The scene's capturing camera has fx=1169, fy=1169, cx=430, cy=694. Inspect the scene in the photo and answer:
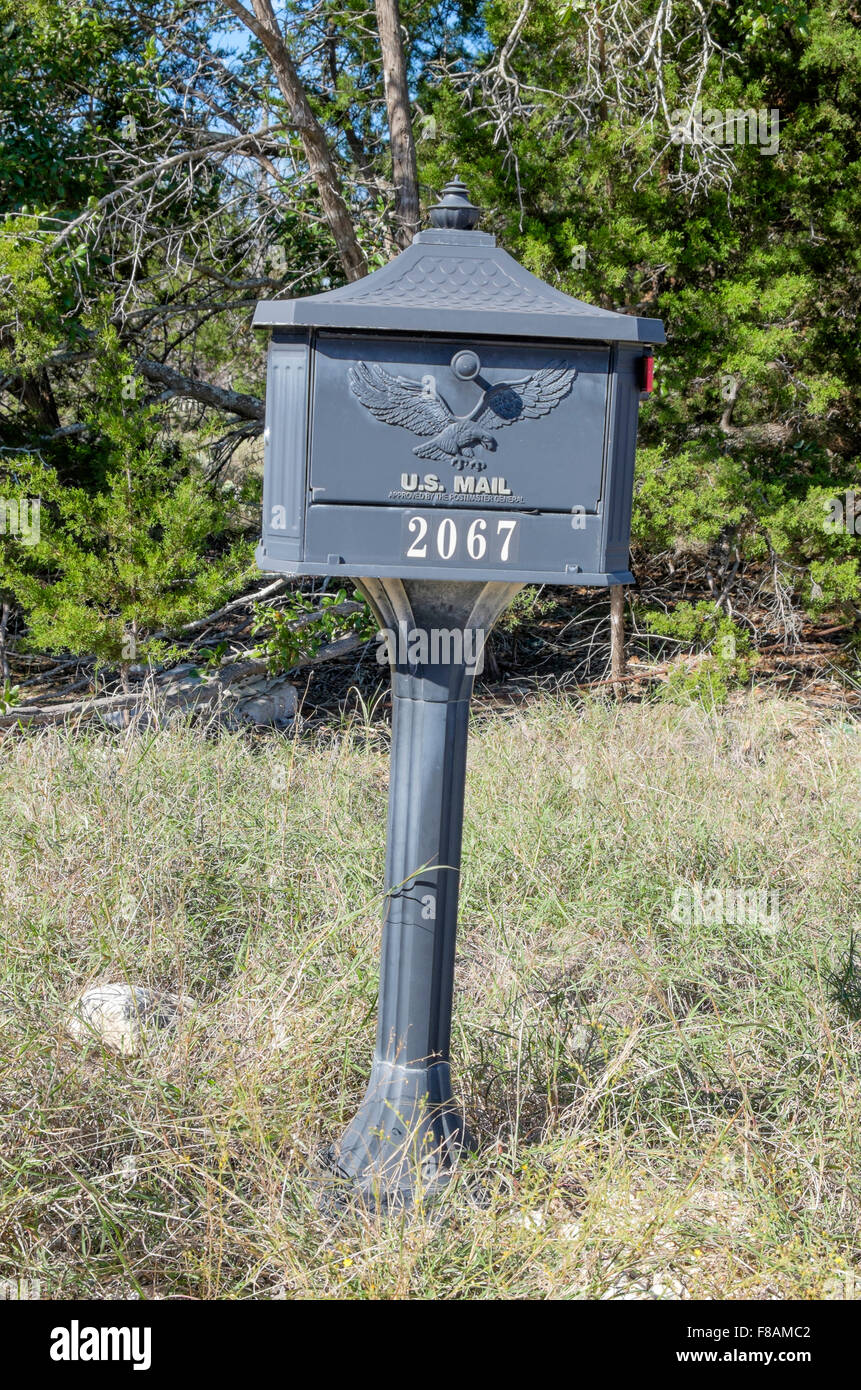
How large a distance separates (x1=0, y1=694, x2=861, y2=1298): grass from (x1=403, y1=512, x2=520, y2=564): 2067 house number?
1.14 metres

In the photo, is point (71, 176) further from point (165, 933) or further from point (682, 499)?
point (165, 933)

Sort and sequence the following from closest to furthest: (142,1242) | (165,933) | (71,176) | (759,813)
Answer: (142,1242) < (165,933) < (759,813) < (71,176)

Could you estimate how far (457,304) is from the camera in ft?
7.15

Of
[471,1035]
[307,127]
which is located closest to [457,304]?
[471,1035]

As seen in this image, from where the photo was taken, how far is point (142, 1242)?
2.34 metres

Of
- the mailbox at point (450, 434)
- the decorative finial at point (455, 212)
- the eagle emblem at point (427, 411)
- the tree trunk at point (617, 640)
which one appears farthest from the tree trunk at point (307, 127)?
the eagle emblem at point (427, 411)

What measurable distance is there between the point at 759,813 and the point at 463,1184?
7.71 feet

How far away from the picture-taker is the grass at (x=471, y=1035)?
227cm

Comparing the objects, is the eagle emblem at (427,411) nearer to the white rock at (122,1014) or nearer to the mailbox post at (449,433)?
the mailbox post at (449,433)

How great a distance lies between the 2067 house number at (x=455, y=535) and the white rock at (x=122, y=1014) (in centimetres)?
135

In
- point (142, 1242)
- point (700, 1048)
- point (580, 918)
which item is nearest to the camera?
point (142, 1242)

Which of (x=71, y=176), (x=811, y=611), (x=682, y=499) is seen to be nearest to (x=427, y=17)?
(x=71, y=176)

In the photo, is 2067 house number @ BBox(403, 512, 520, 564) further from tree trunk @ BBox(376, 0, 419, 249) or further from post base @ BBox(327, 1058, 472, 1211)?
tree trunk @ BBox(376, 0, 419, 249)

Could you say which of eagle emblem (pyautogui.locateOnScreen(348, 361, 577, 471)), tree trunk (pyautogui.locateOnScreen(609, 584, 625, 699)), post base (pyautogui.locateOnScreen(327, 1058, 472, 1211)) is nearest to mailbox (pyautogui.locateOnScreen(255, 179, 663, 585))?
eagle emblem (pyautogui.locateOnScreen(348, 361, 577, 471))
